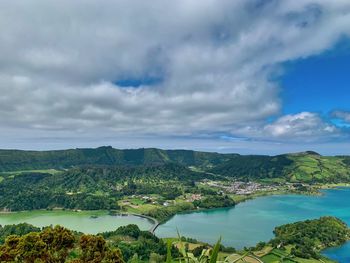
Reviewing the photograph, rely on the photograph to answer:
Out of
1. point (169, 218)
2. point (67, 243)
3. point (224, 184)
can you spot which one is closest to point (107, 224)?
point (169, 218)

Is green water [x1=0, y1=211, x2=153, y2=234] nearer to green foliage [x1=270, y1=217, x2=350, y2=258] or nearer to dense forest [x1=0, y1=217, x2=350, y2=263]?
dense forest [x1=0, y1=217, x2=350, y2=263]

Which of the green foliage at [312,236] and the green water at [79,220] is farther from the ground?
the green foliage at [312,236]

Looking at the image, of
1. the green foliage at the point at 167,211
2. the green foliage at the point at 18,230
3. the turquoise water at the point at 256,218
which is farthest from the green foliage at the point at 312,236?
the green foliage at the point at 18,230

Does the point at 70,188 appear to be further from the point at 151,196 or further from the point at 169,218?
the point at 169,218

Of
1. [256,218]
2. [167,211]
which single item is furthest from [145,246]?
[167,211]

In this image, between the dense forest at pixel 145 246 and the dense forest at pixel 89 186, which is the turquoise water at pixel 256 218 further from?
the dense forest at pixel 89 186

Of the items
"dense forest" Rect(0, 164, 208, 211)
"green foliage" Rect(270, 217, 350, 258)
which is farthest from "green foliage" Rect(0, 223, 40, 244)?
"green foliage" Rect(270, 217, 350, 258)
